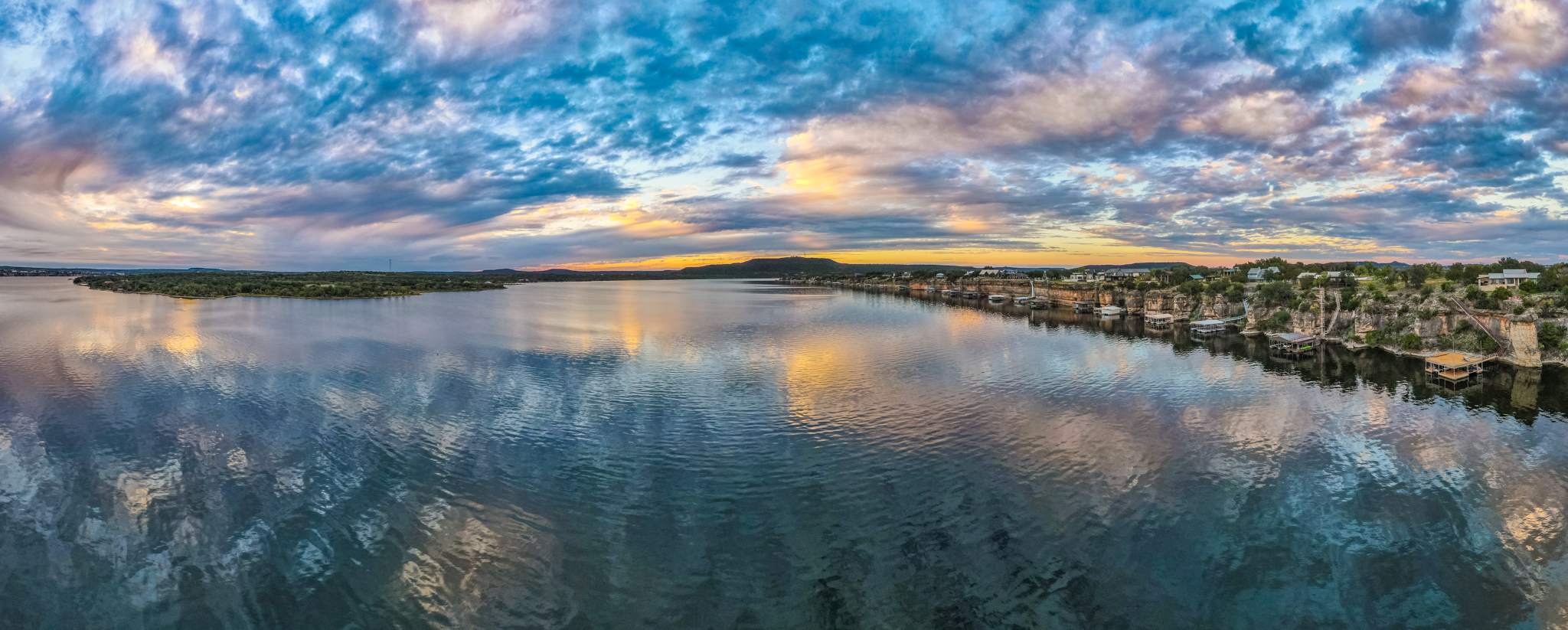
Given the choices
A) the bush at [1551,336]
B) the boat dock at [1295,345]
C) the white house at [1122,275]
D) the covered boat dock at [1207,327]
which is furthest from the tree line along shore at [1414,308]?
the white house at [1122,275]

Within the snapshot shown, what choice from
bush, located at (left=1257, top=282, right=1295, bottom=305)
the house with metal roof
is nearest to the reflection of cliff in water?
bush, located at (left=1257, top=282, right=1295, bottom=305)

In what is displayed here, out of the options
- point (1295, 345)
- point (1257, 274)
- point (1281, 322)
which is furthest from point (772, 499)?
point (1257, 274)

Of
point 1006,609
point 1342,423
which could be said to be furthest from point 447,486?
point 1342,423

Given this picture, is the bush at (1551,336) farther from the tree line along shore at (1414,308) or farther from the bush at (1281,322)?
the bush at (1281,322)

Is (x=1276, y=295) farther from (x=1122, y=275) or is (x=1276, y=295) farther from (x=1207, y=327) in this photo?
(x=1122, y=275)

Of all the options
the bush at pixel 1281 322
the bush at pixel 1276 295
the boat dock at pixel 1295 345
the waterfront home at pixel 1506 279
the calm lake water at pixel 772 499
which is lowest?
the calm lake water at pixel 772 499

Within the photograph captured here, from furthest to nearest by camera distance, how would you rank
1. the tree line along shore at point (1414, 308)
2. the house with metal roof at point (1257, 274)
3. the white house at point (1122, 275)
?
1. the white house at point (1122, 275)
2. the house with metal roof at point (1257, 274)
3. the tree line along shore at point (1414, 308)
